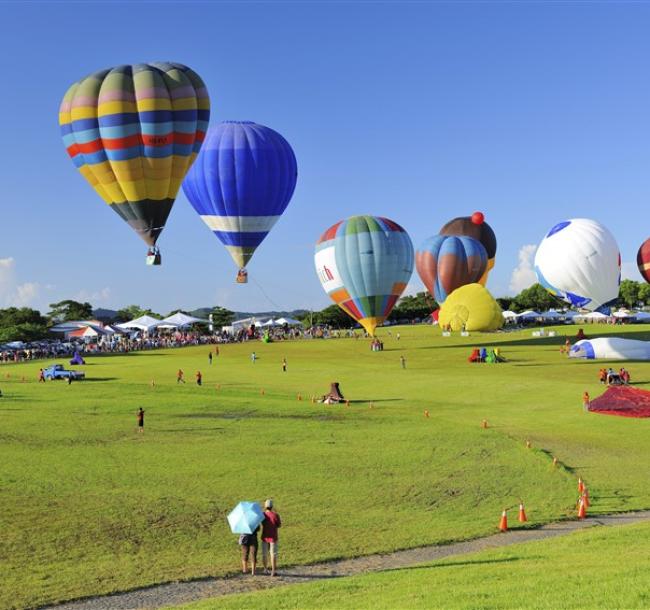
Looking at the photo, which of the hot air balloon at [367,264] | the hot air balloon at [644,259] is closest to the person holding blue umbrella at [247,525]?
the hot air balloon at [367,264]

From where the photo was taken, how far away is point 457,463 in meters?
26.6

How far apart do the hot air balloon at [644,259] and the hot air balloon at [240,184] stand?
65893mm

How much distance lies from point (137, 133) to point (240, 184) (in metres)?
18.3

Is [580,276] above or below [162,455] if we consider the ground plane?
above

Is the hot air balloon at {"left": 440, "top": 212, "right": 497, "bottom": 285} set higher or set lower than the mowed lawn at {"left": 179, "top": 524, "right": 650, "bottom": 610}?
higher

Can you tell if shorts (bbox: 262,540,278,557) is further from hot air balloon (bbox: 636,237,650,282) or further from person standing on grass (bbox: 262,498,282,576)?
hot air balloon (bbox: 636,237,650,282)

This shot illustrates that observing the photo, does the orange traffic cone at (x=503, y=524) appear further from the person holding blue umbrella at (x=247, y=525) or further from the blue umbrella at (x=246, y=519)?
the blue umbrella at (x=246, y=519)

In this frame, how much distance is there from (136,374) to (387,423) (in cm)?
2919

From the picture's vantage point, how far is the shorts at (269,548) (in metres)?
15.8

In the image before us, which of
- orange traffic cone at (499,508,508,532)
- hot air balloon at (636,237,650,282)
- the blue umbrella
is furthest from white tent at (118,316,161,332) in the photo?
the blue umbrella

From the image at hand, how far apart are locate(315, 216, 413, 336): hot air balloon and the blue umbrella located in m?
62.2

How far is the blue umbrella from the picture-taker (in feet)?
50.6

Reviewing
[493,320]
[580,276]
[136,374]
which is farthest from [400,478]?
[580,276]

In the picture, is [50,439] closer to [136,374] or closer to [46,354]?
[136,374]
